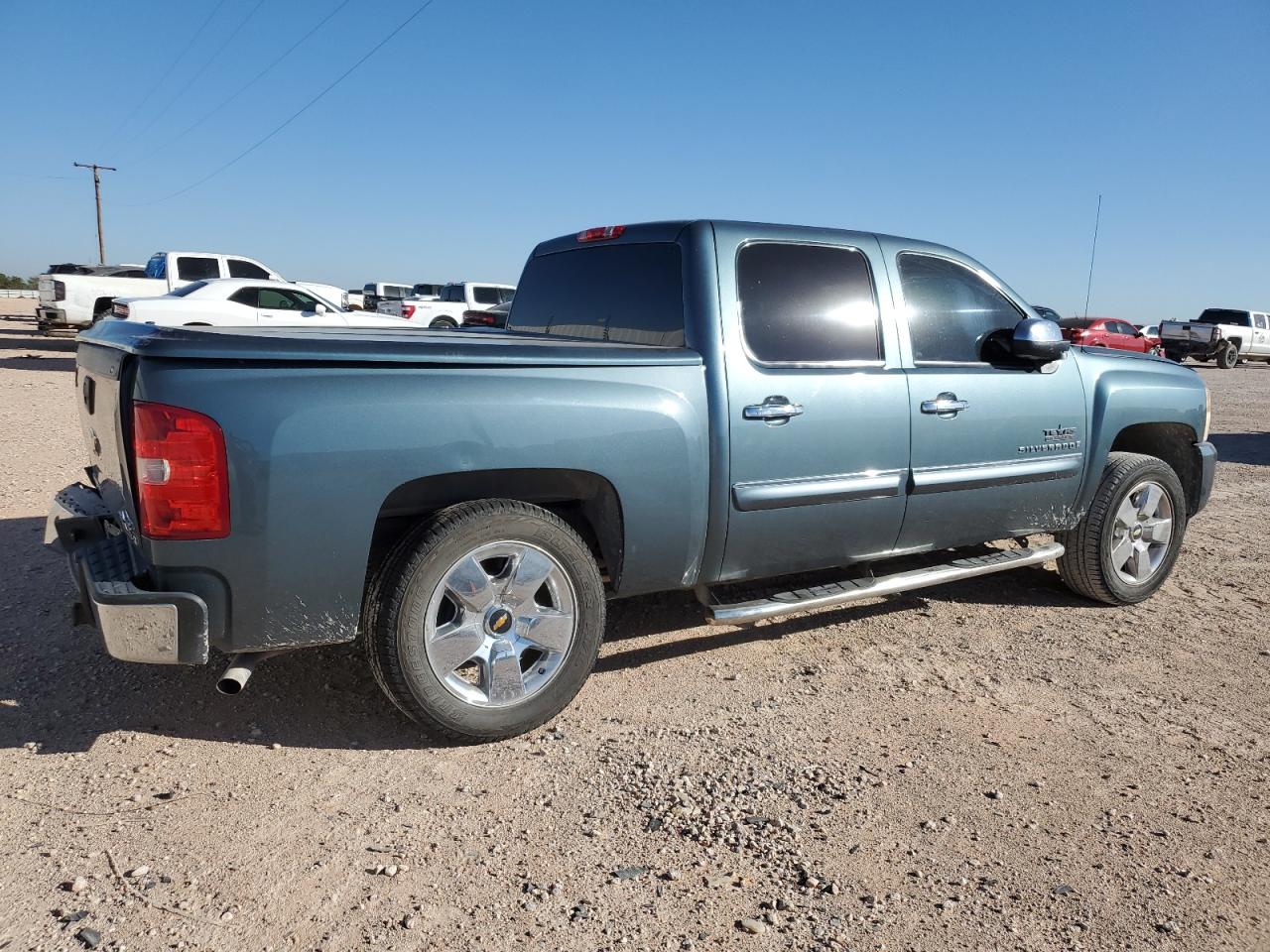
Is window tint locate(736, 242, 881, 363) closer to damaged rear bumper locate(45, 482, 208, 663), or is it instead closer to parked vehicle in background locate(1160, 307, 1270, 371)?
damaged rear bumper locate(45, 482, 208, 663)

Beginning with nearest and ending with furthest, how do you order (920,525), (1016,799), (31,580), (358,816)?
1. (358,816)
2. (1016,799)
3. (920,525)
4. (31,580)

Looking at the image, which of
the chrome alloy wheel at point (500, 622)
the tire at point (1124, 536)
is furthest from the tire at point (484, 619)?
the tire at point (1124, 536)

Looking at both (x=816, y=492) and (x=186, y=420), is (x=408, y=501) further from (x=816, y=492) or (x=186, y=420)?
(x=816, y=492)

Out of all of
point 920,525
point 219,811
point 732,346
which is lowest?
point 219,811

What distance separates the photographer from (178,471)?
8.42 feet

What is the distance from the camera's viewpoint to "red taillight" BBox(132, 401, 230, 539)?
2.54 m

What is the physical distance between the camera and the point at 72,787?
2.81 m

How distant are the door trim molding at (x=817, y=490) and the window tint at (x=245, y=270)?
18024mm

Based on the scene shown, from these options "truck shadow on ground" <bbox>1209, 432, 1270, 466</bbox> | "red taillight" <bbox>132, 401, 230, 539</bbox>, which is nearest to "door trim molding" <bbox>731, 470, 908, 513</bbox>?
"red taillight" <bbox>132, 401, 230, 539</bbox>

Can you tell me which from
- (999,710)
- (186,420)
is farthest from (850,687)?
(186,420)

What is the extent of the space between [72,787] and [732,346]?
102 inches

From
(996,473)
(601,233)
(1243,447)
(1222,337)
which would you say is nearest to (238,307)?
(601,233)

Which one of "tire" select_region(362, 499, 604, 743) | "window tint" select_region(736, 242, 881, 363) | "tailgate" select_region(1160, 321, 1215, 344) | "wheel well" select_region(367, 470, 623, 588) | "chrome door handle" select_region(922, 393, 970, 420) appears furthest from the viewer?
"tailgate" select_region(1160, 321, 1215, 344)

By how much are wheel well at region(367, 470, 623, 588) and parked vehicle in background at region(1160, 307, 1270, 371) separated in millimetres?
30586
